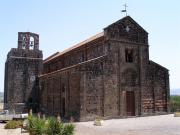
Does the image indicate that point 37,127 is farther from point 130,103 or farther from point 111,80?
point 130,103

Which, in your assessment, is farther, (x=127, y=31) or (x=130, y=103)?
(x=127, y=31)

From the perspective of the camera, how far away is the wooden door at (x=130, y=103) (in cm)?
3128

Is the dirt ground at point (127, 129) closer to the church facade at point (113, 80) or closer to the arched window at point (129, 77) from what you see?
the church facade at point (113, 80)

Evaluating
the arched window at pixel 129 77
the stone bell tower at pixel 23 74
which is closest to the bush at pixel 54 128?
the arched window at pixel 129 77

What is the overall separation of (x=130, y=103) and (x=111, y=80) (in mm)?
3911

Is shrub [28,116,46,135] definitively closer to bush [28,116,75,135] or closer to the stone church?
bush [28,116,75,135]

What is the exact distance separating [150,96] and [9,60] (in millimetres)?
22428

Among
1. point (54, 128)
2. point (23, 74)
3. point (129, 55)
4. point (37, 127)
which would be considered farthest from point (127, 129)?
point (23, 74)

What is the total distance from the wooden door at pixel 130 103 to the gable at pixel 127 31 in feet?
21.2

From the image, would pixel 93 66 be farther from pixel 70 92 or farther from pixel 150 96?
pixel 150 96

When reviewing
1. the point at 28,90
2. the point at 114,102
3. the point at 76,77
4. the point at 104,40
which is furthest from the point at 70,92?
the point at 28,90

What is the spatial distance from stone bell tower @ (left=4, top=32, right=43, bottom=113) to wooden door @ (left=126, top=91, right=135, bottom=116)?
54.3 ft

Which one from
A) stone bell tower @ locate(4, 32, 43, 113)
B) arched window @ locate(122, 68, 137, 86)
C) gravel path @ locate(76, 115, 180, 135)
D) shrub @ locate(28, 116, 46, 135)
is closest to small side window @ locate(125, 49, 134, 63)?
arched window @ locate(122, 68, 137, 86)

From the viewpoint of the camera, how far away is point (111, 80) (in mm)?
30156
